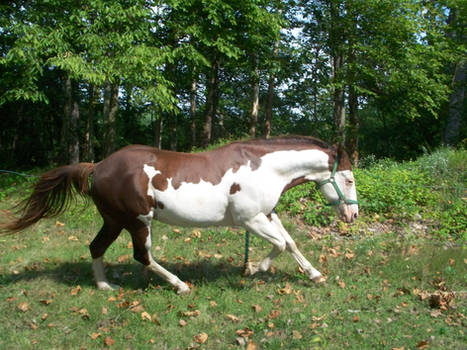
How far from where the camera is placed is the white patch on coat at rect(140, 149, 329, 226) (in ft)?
13.9

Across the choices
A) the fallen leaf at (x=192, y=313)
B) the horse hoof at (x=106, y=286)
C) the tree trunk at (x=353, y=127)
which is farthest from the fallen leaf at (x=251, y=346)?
the tree trunk at (x=353, y=127)

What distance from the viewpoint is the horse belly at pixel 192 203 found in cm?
423

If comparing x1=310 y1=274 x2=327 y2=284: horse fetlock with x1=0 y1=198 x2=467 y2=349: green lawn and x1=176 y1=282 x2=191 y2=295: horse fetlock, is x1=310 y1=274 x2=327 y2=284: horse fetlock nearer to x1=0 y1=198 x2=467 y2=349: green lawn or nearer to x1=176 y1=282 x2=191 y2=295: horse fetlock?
x1=0 y1=198 x2=467 y2=349: green lawn

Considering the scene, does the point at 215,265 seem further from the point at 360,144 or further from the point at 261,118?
the point at 261,118

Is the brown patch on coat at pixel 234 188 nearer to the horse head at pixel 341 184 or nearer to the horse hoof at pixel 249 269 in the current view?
the horse head at pixel 341 184

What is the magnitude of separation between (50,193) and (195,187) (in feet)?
6.35

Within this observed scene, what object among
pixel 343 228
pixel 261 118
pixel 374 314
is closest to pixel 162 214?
pixel 374 314

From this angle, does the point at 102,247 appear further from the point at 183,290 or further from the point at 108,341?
the point at 108,341

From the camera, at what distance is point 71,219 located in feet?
24.4

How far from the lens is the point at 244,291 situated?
4578mm

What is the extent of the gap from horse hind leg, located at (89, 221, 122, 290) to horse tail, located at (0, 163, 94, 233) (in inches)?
21.2

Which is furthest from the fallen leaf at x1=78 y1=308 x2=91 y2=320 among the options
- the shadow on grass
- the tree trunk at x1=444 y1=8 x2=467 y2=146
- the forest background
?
the tree trunk at x1=444 y1=8 x2=467 y2=146

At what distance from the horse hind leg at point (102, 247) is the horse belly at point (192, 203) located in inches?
27.6

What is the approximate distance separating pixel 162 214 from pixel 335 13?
1370 centimetres
